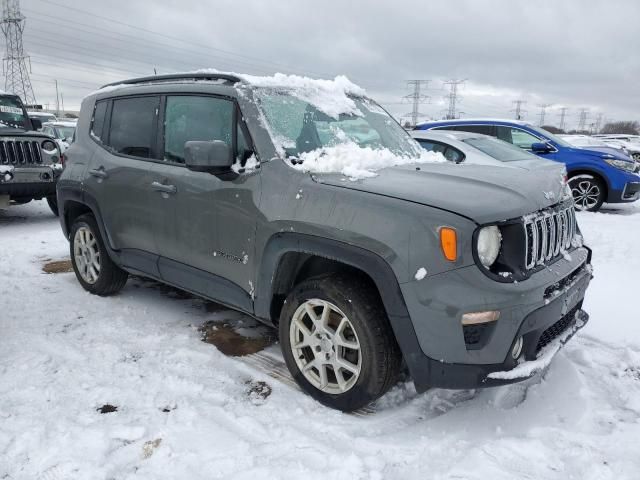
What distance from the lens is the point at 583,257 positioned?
9.96 ft

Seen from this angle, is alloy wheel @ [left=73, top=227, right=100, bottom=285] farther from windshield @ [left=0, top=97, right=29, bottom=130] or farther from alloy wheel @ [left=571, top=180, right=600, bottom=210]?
alloy wheel @ [left=571, top=180, right=600, bottom=210]

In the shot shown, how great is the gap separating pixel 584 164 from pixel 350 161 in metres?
7.77

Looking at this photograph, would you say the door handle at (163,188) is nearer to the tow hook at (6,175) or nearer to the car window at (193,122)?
the car window at (193,122)

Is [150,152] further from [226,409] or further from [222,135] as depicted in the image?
[226,409]

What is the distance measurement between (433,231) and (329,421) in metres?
1.18

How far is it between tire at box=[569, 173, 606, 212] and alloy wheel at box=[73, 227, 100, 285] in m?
8.15

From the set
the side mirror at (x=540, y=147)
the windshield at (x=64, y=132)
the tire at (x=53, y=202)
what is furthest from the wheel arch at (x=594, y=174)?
the windshield at (x=64, y=132)

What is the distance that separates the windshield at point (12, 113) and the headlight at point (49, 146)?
76 centimetres

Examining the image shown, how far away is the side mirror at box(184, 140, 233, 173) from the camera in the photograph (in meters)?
2.98

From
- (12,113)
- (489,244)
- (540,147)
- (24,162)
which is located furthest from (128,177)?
(540,147)

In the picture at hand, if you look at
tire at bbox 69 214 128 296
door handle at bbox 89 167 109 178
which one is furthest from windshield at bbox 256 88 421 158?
tire at bbox 69 214 128 296

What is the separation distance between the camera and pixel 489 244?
7.90ft

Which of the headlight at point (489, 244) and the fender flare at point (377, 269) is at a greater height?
the headlight at point (489, 244)

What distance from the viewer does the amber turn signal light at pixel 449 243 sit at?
231cm
